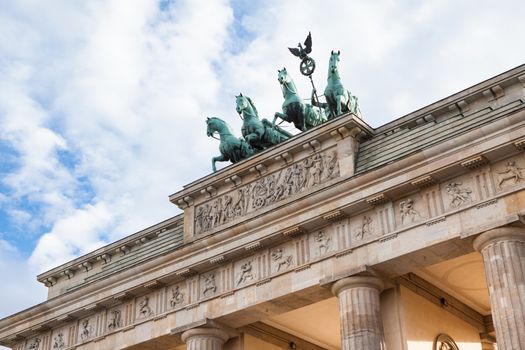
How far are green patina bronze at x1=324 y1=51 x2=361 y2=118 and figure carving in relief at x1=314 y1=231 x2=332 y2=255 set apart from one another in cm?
502

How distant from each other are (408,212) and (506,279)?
360cm

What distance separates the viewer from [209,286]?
28.4 metres

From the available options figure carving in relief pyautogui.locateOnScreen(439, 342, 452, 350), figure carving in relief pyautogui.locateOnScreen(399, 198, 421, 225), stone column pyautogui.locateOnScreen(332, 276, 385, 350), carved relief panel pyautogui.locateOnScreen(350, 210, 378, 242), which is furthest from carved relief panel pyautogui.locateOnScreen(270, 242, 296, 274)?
figure carving in relief pyautogui.locateOnScreen(439, 342, 452, 350)

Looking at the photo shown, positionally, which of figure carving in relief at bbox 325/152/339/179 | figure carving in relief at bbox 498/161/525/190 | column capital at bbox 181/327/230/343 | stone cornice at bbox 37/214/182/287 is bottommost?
column capital at bbox 181/327/230/343

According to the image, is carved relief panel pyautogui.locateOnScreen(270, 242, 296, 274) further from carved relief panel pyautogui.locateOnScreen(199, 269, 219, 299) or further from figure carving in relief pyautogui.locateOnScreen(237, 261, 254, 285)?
carved relief panel pyautogui.locateOnScreen(199, 269, 219, 299)

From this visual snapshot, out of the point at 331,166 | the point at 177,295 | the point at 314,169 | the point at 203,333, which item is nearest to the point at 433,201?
the point at 331,166

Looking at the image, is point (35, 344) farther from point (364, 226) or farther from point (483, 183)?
point (483, 183)

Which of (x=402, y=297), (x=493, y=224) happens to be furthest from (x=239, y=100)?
(x=493, y=224)

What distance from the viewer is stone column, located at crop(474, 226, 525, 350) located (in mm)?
21375

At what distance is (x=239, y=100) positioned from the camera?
32688 mm

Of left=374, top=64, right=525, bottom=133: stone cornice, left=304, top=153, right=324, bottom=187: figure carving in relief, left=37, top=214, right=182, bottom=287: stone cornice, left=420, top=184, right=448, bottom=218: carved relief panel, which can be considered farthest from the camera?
left=37, top=214, right=182, bottom=287: stone cornice

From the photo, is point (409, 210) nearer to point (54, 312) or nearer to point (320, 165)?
point (320, 165)

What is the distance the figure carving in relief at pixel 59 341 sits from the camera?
32.2 m

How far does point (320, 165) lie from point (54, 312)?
11724mm
